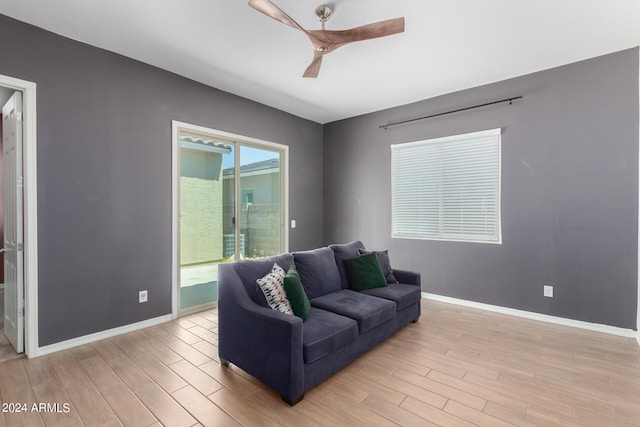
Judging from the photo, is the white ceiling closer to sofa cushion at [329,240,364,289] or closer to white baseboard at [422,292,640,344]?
sofa cushion at [329,240,364,289]

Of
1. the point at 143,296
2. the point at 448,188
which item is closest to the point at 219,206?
the point at 143,296

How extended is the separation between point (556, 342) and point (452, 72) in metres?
3.08

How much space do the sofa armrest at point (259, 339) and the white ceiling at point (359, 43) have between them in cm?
213

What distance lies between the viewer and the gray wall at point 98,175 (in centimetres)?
272

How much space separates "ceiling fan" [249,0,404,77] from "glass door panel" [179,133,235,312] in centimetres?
210

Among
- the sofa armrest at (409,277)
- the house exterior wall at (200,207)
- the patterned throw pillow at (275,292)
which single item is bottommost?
the sofa armrest at (409,277)

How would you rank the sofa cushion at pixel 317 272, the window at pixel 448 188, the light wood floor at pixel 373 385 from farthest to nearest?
the window at pixel 448 188, the sofa cushion at pixel 317 272, the light wood floor at pixel 373 385

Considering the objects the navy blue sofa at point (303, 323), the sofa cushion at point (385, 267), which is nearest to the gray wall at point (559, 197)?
the sofa cushion at point (385, 267)

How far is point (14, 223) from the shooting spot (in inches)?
109

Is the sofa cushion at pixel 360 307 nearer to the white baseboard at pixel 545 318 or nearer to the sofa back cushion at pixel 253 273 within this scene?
the sofa back cushion at pixel 253 273

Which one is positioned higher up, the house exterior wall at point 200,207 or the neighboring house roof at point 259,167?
the neighboring house roof at point 259,167

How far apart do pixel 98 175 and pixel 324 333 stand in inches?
106

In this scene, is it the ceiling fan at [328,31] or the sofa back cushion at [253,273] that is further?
the sofa back cushion at [253,273]

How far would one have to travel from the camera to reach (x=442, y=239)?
432 centimetres
